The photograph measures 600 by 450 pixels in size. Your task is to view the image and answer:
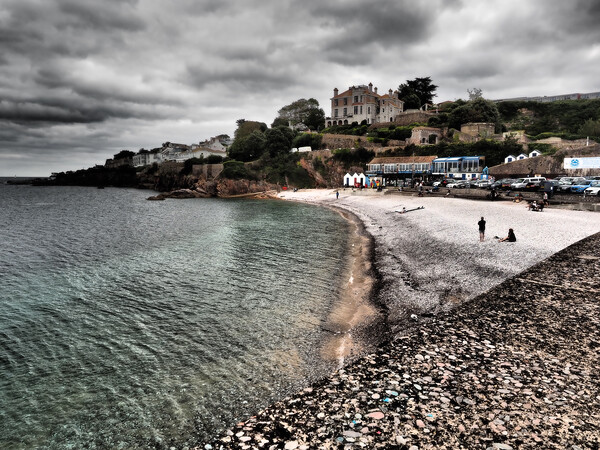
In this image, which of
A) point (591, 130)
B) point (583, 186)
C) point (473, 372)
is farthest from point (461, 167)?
point (473, 372)

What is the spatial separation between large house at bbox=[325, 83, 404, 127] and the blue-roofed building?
4195cm

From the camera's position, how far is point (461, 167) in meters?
71.4

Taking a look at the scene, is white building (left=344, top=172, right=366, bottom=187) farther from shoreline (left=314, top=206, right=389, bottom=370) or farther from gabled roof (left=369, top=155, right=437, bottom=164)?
shoreline (left=314, top=206, right=389, bottom=370)

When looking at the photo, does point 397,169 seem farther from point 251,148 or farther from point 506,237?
point 506,237

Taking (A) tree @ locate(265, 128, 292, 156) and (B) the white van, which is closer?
(B) the white van

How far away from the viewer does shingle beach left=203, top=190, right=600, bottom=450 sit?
7117mm

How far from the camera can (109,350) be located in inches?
539

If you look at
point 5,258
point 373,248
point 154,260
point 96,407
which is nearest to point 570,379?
point 96,407

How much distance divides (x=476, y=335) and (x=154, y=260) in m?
25.1

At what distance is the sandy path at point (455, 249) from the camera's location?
55.5 ft

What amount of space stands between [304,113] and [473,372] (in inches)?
5017

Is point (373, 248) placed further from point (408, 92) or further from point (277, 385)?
point (408, 92)

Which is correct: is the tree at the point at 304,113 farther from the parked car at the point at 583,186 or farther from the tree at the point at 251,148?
the parked car at the point at 583,186

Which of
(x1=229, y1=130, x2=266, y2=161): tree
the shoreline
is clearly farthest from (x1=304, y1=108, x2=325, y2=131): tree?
the shoreline
